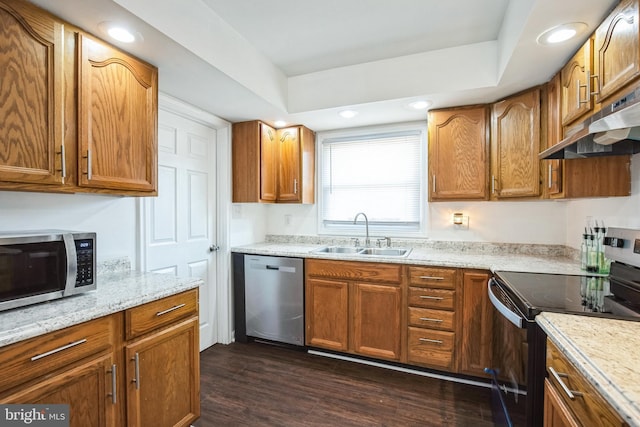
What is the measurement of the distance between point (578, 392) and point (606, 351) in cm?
14

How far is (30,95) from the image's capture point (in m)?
1.26

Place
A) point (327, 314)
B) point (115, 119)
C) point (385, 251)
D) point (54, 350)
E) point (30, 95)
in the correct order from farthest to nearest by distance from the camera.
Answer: point (385, 251) → point (327, 314) → point (115, 119) → point (30, 95) → point (54, 350)

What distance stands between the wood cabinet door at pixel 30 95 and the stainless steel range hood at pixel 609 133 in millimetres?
2199

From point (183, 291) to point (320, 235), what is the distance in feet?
6.05

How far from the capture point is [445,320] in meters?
2.28

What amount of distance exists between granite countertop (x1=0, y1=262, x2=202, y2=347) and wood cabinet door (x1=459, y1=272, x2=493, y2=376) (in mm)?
1865

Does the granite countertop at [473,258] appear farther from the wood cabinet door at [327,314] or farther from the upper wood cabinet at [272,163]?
the upper wood cabinet at [272,163]

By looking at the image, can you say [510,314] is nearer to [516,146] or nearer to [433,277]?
[433,277]

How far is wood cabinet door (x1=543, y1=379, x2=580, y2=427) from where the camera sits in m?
0.91

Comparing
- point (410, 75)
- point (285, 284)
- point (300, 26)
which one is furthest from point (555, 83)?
point (285, 284)

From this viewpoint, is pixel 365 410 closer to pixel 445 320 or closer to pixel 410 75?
pixel 445 320

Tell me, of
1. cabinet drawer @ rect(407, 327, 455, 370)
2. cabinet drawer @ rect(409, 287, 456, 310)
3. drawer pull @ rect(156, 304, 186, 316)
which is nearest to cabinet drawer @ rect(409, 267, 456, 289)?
cabinet drawer @ rect(409, 287, 456, 310)

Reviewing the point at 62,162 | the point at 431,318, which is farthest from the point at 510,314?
the point at 62,162

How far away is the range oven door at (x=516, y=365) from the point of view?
1178 millimetres
